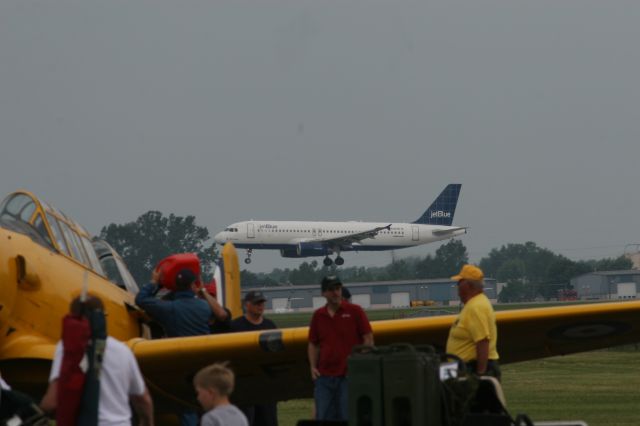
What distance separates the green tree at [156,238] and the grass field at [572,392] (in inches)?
3085

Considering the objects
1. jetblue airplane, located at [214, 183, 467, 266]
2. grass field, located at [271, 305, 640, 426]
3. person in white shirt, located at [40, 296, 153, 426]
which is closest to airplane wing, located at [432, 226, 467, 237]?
jetblue airplane, located at [214, 183, 467, 266]

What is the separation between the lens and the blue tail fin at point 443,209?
333 feet

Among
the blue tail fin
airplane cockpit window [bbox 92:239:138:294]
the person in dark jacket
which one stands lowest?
the person in dark jacket

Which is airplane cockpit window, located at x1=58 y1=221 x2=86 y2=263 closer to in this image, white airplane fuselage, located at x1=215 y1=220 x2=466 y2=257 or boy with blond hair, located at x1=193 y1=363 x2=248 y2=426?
boy with blond hair, located at x1=193 y1=363 x2=248 y2=426

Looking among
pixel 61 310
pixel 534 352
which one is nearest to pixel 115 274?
pixel 61 310

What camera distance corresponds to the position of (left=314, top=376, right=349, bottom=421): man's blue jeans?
7953 mm

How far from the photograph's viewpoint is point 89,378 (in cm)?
520

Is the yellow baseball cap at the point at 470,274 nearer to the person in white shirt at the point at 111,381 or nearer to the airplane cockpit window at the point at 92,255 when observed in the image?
the airplane cockpit window at the point at 92,255

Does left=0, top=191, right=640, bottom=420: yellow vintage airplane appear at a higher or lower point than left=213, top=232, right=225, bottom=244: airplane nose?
lower

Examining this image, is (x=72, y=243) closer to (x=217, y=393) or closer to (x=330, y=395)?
(x=330, y=395)

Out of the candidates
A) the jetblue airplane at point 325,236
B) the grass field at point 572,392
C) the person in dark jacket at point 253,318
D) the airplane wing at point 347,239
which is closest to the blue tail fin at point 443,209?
the jetblue airplane at point 325,236

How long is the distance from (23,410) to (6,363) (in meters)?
1.70

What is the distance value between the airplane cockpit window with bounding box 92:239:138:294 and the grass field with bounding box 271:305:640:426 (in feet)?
13.0

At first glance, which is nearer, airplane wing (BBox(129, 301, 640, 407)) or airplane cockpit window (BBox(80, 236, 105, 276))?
airplane wing (BBox(129, 301, 640, 407))
